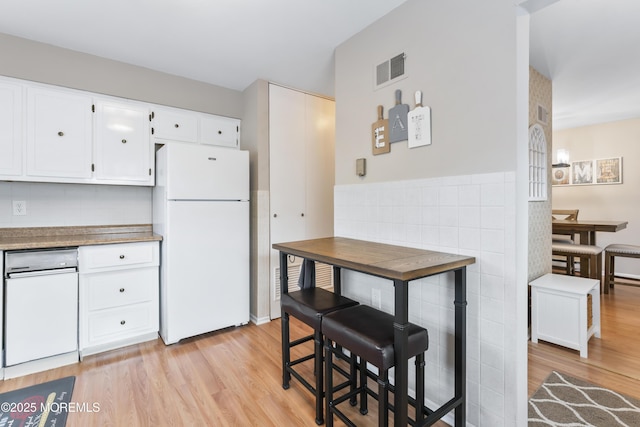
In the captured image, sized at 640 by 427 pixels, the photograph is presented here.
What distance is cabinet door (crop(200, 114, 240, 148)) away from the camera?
3057 mm

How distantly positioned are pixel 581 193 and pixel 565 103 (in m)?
2.00

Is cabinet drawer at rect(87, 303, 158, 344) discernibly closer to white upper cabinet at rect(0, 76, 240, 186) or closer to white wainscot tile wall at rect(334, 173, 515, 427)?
white upper cabinet at rect(0, 76, 240, 186)

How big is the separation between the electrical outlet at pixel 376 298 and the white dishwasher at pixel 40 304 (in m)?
2.21

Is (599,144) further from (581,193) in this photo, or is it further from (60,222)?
(60,222)

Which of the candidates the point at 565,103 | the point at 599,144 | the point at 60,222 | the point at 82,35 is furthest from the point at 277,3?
the point at 599,144

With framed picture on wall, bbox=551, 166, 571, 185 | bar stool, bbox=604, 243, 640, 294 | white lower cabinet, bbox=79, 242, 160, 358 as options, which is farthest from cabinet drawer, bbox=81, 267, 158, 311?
framed picture on wall, bbox=551, 166, 571, 185

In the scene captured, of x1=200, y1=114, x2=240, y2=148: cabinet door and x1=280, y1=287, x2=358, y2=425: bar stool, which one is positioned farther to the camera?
x1=200, y1=114, x2=240, y2=148: cabinet door

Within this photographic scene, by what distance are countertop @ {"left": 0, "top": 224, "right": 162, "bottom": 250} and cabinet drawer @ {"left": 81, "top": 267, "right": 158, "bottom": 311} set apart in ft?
0.88

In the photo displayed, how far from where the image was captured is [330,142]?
3471 millimetres

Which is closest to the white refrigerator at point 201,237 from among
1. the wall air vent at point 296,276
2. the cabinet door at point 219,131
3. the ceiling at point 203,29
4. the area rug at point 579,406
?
the wall air vent at point 296,276

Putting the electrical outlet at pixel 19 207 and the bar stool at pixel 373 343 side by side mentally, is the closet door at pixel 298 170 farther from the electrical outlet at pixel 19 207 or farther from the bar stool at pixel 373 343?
the electrical outlet at pixel 19 207

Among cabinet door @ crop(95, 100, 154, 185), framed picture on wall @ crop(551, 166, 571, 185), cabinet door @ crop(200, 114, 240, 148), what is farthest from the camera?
framed picture on wall @ crop(551, 166, 571, 185)

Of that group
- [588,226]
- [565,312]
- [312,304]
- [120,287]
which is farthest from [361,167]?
[588,226]

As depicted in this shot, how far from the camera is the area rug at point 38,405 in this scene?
5.32 ft
